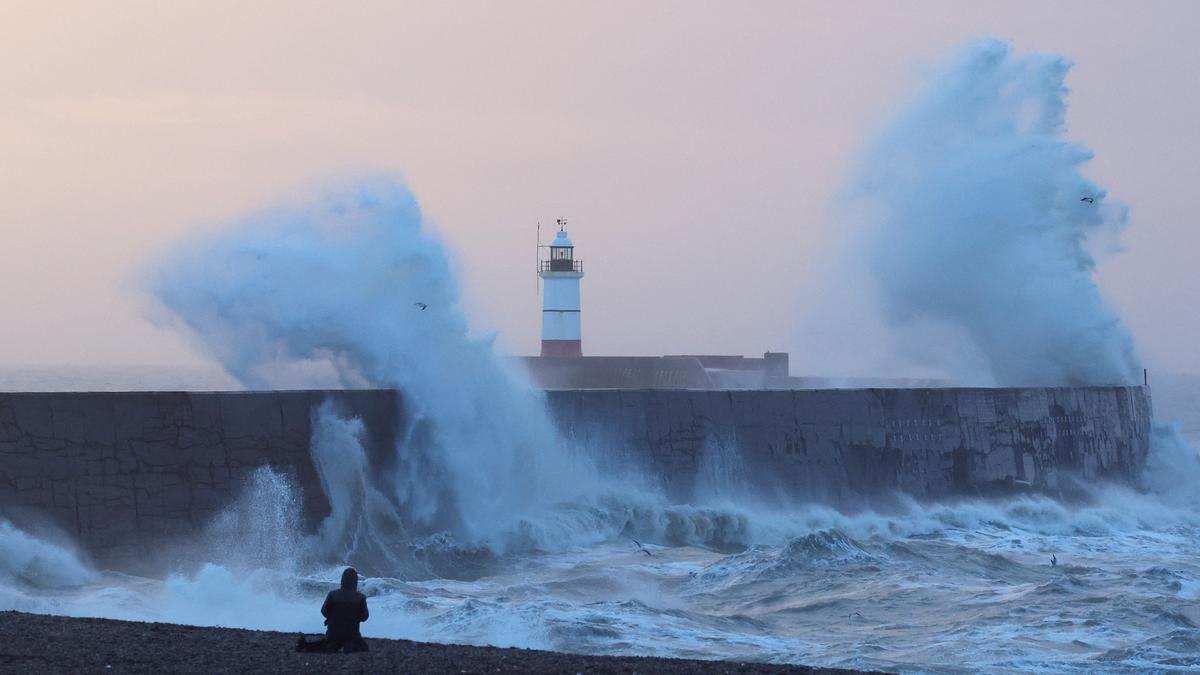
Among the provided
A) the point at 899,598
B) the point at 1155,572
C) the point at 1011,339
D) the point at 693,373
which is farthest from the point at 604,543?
the point at 693,373

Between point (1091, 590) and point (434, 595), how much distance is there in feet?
17.0

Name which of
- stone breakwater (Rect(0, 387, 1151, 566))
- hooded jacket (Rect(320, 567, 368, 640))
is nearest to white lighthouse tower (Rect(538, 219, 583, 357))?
stone breakwater (Rect(0, 387, 1151, 566))

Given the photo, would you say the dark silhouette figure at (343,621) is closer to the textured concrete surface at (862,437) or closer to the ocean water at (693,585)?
the ocean water at (693,585)

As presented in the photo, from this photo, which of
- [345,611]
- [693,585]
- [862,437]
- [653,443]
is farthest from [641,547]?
[345,611]

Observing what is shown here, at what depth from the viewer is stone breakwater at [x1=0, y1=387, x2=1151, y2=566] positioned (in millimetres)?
9977

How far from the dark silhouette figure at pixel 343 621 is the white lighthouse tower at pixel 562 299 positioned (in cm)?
2239

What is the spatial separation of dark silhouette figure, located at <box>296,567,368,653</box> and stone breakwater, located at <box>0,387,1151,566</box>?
371 cm

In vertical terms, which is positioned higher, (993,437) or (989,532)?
(993,437)

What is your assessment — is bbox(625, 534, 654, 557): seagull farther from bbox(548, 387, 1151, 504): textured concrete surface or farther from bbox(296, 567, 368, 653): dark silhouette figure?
bbox(296, 567, 368, 653): dark silhouette figure

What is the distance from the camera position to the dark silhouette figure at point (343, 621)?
22.0 ft

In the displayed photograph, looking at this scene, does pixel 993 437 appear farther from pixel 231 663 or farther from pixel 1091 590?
pixel 231 663

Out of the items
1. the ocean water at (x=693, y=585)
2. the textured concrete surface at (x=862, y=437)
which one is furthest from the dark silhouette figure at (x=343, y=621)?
the textured concrete surface at (x=862, y=437)

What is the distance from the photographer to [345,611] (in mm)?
6801

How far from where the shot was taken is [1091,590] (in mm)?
11375
